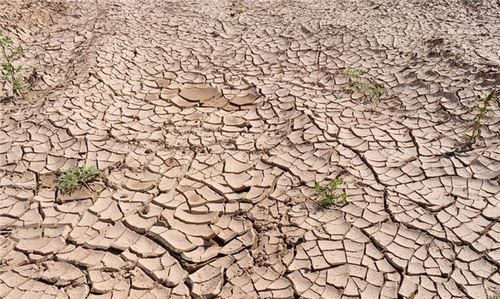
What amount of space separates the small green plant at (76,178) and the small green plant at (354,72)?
2.20 m

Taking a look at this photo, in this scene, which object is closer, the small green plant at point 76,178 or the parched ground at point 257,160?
the parched ground at point 257,160

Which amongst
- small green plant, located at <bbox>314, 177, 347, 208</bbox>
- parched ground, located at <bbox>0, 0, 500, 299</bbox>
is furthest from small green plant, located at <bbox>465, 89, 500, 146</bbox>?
small green plant, located at <bbox>314, 177, 347, 208</bbox>

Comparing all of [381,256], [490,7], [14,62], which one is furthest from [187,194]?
[490,7]

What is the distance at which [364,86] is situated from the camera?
3717 millimetres

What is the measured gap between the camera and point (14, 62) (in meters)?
4.41

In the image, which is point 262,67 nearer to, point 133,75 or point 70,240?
point 133,75

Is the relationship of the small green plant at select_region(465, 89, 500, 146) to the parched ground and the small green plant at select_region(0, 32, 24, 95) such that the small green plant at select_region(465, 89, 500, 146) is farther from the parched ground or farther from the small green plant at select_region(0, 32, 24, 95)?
the small green plant at select_region(0, 32, 24, 95)

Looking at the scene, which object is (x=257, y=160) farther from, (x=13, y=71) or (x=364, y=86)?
(x=13, y=71)

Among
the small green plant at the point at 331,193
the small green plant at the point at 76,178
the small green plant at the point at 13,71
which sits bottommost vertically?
the small green plant at the point at 76,178

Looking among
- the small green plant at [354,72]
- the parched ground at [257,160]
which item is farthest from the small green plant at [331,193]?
the small green plant at [354,72]

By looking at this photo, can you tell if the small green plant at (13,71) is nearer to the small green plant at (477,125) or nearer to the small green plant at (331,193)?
the small green plant at (331,193)

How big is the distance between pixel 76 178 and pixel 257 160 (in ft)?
3.85

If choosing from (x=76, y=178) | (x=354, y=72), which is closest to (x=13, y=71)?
(x=76, y=178)

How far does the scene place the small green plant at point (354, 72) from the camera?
3868 millimetres
